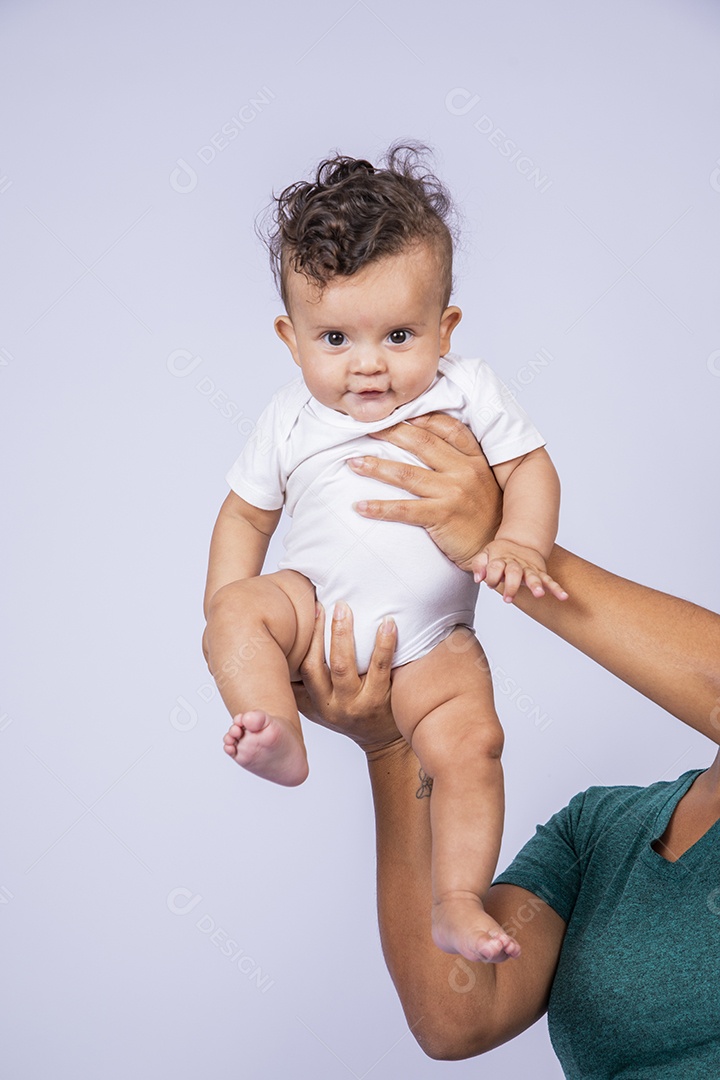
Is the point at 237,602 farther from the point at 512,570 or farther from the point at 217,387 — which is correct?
the point at 217,387

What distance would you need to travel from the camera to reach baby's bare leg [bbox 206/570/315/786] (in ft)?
4.63

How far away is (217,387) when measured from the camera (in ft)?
9.89

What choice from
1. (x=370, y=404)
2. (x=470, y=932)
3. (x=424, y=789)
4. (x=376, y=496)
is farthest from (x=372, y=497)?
(x=470, y=932)

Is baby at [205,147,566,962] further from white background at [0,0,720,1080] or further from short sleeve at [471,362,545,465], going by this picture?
white background at [0,0,720,1080]

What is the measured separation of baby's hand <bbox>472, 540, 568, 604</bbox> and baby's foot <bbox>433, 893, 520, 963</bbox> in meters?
0.39

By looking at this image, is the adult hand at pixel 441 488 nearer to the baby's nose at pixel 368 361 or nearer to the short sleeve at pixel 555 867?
the baby's nose at pixel 368 361

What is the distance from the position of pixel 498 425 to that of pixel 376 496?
0.71 feet

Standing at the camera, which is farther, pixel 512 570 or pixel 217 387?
pixel 217 387

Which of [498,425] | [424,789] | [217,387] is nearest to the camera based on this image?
[498,425]

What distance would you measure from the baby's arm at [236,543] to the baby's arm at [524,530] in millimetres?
387

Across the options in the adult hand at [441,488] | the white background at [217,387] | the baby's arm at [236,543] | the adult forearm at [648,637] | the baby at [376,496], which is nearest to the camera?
the adult forearm at [648,637]

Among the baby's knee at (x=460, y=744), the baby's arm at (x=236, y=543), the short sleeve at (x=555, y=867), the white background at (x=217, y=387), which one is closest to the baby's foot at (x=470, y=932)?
the baby's knee at (x=460, y=744)

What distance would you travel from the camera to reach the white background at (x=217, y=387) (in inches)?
117

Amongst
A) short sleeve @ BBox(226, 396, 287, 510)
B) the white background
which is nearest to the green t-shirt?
short sleeve @ BBox(226, 396, 287, 510)
